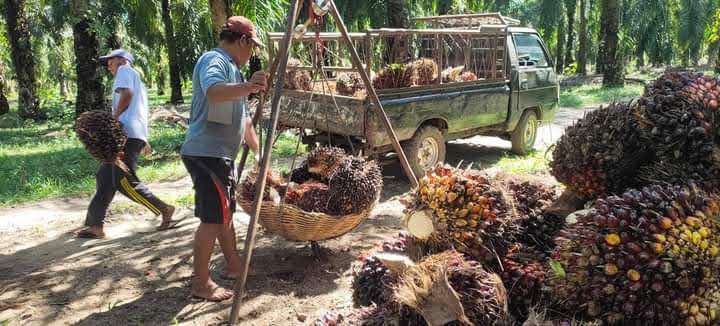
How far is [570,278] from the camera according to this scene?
1976 millimetres

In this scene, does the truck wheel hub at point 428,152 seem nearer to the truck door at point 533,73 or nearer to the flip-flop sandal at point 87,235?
the truck door at point 533,73

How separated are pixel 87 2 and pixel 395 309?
34.4ft

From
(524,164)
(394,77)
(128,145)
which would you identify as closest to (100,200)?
(128,145)

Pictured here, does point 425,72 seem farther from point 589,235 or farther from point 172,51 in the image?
point 172,51

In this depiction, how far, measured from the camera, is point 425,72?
6559 millimetres

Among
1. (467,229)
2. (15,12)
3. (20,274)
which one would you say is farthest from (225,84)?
(15,12)

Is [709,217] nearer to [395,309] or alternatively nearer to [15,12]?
[395,309]

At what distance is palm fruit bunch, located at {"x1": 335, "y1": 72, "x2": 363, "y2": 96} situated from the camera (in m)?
6.62

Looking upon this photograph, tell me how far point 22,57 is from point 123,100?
11345 millimetres

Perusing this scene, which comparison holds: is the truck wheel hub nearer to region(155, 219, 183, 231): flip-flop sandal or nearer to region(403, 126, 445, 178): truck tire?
region(403, 126, 445, 178): truck tire

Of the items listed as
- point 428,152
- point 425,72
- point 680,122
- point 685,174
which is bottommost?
point 428,152

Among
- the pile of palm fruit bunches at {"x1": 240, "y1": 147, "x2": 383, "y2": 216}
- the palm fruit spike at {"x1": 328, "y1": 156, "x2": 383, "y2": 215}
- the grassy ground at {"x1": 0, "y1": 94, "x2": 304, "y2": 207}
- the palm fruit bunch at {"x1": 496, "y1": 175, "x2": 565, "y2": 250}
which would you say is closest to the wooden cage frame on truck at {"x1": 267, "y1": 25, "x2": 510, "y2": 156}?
the pile of palm fruit bunches at {"x1": 240, "y1": 147, "x2": 383, "y2": 216}

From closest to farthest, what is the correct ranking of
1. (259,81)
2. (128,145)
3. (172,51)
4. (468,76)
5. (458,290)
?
(458,290), (259,81), (128,145), (468,76), (172,51)

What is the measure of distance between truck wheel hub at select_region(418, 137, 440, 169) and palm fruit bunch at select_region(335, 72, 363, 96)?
3.50 ft
